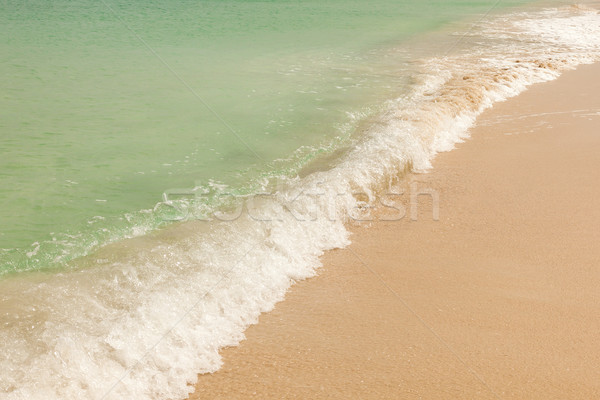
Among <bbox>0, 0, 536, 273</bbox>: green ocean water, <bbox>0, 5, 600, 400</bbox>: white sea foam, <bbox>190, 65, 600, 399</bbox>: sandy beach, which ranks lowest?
<bbox>190, 65, 600, 399</bbox>: sandy beach

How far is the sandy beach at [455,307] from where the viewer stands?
3229mm

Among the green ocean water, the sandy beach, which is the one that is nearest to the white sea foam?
the sandy beach

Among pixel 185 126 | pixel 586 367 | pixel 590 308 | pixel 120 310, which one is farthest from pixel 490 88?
pixel 120 310

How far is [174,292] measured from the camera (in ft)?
12.6

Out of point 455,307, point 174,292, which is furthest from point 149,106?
point 455,307

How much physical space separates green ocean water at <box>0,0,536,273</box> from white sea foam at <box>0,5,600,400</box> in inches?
18.0

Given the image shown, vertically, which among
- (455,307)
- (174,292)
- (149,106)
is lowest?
(455,307)

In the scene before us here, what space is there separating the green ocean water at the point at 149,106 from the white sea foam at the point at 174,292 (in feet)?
1.50

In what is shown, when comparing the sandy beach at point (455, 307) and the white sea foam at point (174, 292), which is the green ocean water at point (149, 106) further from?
the sandy beach at point (455, 307)

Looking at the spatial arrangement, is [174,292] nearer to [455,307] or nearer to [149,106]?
[455,307]

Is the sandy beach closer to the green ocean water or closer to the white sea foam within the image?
the white sea foam

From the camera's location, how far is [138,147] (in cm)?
652

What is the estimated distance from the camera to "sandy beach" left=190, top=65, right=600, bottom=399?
127 inches

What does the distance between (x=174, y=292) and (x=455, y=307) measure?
174 centimetres
